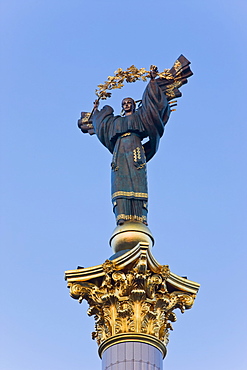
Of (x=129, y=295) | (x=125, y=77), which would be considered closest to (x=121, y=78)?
(x=125, y=77)

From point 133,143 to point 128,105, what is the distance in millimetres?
1622

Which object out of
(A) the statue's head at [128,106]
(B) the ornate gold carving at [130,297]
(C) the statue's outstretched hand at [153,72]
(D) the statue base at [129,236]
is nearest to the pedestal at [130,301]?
(B) the ornate gold carving at [130,297]

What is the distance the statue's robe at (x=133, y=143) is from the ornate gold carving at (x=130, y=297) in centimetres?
233

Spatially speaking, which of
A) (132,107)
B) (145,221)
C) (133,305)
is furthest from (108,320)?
(132,107)

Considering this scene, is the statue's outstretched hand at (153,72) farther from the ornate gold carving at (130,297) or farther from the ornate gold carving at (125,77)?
the ornate gold carving at (130,297)

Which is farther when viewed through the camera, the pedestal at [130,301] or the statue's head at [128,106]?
the statue's head at [128,106]

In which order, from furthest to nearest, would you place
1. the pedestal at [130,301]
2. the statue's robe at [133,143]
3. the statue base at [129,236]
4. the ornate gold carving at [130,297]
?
1. the statue's robe at [133,143]
2. the statue base at [129,236]
3. the ornate gold carving at [130,297]
4. the pedestal at [130,301]

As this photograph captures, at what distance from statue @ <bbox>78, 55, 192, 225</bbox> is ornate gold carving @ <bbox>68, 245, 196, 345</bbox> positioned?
233 centimetres

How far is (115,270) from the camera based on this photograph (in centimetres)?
2623

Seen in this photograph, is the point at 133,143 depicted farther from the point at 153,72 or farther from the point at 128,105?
the point at 153,72

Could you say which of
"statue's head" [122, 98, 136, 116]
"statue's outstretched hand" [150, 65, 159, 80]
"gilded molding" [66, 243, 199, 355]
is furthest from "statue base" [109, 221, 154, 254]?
"statue's outstretched hand" [150, 65, 159, 80]

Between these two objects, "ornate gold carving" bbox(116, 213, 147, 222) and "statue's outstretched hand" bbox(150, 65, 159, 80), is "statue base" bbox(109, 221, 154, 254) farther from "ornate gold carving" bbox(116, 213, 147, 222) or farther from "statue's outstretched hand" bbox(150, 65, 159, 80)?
"statue's outstretched hand" bbox(150, 65, 159, 80)

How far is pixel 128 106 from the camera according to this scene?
30969 mm

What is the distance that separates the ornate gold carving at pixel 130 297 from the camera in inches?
1019
